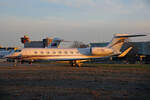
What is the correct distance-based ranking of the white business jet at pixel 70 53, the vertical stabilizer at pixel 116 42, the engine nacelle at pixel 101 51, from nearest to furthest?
the white business jet at pixel 70 53
the engine nacelle at pixel 101 51
the vertical stabilizer at pixel 116 42

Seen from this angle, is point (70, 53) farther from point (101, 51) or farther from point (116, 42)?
point (116, 42)

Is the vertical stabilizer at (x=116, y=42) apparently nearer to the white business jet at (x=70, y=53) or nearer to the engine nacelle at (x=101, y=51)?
the white business jet at (x=70, y=53)

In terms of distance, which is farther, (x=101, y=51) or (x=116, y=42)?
(x=116, y=42)

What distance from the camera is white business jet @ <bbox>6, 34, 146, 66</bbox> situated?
3011cm

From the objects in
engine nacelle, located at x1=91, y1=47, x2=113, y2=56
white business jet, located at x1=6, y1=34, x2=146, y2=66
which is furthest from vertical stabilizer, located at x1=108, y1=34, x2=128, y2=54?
engine nacelle, located at x1=91, y1=47, x2=113, y2=56

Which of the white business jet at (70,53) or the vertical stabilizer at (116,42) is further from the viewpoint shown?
the vertical stabilizer at (116,42)

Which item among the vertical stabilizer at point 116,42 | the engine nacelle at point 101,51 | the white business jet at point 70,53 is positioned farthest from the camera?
the vertical stabilizer at point 116,42

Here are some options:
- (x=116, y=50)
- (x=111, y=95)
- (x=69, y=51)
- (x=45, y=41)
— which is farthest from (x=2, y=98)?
(x=45, y=41)

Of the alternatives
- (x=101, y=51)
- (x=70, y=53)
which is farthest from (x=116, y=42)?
(x=70, y=53)

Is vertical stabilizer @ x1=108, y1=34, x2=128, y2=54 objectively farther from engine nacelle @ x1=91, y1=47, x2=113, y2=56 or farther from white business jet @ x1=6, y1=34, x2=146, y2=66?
Answer: engine nacelle @ x1=91, y1=47, x2=113, y2=56

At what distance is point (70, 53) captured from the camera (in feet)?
108

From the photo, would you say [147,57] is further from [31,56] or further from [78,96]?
[78,96]

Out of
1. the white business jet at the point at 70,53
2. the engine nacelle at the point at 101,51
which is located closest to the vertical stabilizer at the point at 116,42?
the white business jet at the point at 70,53

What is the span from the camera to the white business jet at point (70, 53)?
30.1m
